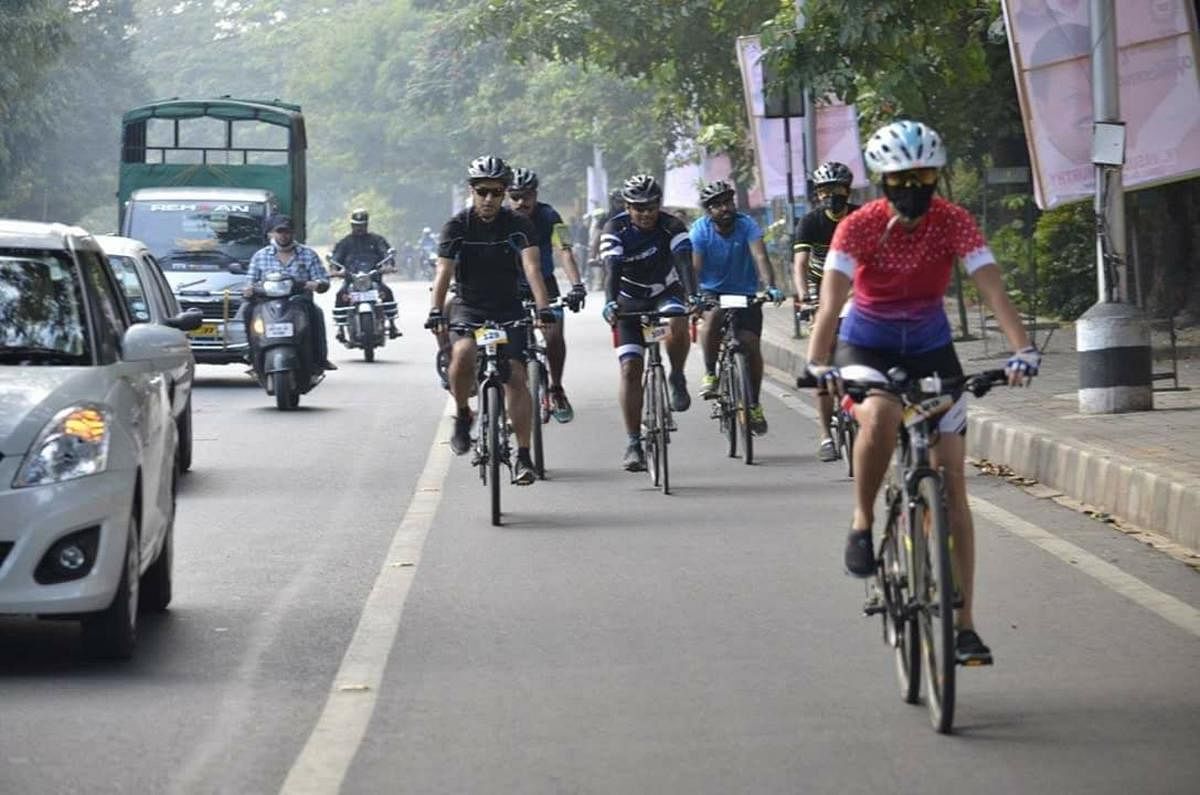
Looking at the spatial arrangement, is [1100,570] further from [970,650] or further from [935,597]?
[935,597]

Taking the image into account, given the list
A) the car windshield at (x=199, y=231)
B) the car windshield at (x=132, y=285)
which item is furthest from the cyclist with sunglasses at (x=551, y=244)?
the car windshield at (x=199, y=231)

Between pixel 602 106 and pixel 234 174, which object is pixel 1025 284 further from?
pixel 602 106

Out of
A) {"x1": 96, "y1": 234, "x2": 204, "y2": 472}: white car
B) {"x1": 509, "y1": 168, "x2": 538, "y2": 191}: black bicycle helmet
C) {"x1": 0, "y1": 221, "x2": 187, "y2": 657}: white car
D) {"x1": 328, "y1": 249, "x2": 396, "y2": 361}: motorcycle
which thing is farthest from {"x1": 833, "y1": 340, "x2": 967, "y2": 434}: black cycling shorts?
{"x1": 328, "y1": 249, "x2": 396, "y2": 361}: motorcycle

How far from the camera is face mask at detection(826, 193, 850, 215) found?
15.4 m

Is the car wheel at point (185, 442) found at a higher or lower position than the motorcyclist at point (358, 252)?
lower

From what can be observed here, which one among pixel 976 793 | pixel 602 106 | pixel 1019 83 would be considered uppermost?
pixel 602 106

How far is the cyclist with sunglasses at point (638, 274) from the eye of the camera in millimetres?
14953

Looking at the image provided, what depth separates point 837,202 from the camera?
15.4m

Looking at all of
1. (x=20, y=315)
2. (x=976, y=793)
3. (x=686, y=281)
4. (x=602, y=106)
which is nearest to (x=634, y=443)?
(x=686, y=281)

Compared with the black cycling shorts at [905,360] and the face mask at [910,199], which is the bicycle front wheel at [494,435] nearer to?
the black cycling shorts at [905,360]

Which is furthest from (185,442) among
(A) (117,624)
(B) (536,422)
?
(A) (117,624)

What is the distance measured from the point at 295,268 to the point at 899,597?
1499 cm

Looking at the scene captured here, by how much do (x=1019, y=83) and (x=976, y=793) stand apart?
37.2 ft

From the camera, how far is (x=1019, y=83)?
1716cm
